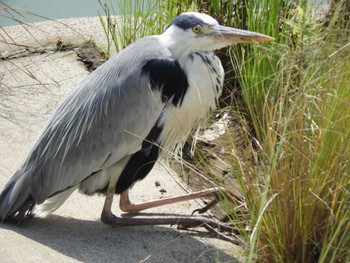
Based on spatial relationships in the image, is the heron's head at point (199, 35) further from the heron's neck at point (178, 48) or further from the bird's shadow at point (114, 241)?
the bird's shadow at point (114, 241)

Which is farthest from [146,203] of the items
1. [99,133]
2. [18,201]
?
[18,201]

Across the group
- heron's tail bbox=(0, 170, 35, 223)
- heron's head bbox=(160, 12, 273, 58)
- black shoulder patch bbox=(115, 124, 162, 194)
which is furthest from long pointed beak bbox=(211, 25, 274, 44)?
heron's tail bbox=(0, 170, 35, 223)

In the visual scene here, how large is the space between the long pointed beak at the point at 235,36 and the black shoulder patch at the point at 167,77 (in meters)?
0.26

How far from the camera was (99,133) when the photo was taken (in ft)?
13.4

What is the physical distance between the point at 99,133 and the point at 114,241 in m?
0.57

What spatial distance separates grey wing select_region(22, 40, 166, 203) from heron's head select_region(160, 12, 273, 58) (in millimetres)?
241

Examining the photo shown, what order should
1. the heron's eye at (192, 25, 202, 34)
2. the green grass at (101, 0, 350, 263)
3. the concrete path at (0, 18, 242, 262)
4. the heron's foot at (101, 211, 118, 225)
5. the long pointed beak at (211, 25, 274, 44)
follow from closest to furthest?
the green grass at (101, 0, 350, 263) < the concrete path at (0, 18, 242, 262) < the long pointed beak at (211, 25, 274, 44) < the heron's eye at (192, 25, 202, 34) < the heron's foot at (101, 211, 118, 225)

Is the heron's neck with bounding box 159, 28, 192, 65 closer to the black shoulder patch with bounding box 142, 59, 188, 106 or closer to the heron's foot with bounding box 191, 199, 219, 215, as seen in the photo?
the black shoulder patch with bounding box 142, 59, 188, 106

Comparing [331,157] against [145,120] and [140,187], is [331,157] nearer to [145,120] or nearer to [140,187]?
[145,120]

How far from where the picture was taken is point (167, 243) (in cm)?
383

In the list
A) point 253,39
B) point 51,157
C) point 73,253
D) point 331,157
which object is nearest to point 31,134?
point 51,157

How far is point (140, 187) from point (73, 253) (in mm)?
967

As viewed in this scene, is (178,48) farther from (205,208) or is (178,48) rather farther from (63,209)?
(63,209)

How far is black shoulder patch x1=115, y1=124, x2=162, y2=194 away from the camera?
164 inches
